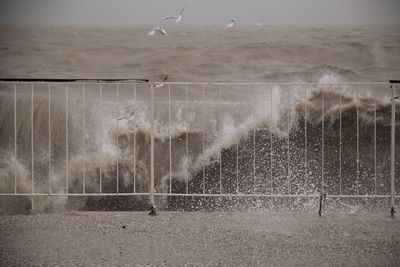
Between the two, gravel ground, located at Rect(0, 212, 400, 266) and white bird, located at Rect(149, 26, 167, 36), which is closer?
gravel ground, located at Rect(0, 212, 400, 266)

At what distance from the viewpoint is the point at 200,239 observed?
3709mm

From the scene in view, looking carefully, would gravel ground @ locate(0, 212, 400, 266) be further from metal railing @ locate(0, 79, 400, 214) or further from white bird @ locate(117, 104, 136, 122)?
white bird @ locate(117, 104, 136, 122)

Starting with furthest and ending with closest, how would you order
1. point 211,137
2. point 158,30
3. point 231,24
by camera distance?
point 211,137 < point 158,30 < point 231,24

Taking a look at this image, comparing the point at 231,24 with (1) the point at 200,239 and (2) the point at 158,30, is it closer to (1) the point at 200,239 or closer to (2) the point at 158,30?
(2) the point at 158,30

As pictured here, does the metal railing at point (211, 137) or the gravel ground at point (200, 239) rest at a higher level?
the metal railing at point (211, 137)

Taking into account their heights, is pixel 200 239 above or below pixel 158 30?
below

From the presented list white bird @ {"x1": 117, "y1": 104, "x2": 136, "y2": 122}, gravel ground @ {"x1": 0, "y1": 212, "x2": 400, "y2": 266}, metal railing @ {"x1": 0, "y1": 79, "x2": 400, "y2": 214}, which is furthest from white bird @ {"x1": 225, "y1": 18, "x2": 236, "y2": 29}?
gravel ground @ {"x1": 0, "y1": 212, "x2": 400, "y2": 266}

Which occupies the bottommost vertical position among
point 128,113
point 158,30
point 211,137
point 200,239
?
point 200,239

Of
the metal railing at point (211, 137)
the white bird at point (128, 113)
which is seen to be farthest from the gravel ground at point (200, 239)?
the white bird at point (128, 113)

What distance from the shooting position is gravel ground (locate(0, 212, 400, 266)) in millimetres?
3307

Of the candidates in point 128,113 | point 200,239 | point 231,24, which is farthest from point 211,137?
point 200,239

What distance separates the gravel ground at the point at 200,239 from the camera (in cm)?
331

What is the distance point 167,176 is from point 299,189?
1.38 m

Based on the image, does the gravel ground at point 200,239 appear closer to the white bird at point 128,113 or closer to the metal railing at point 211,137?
the metal railing at point 211,137
